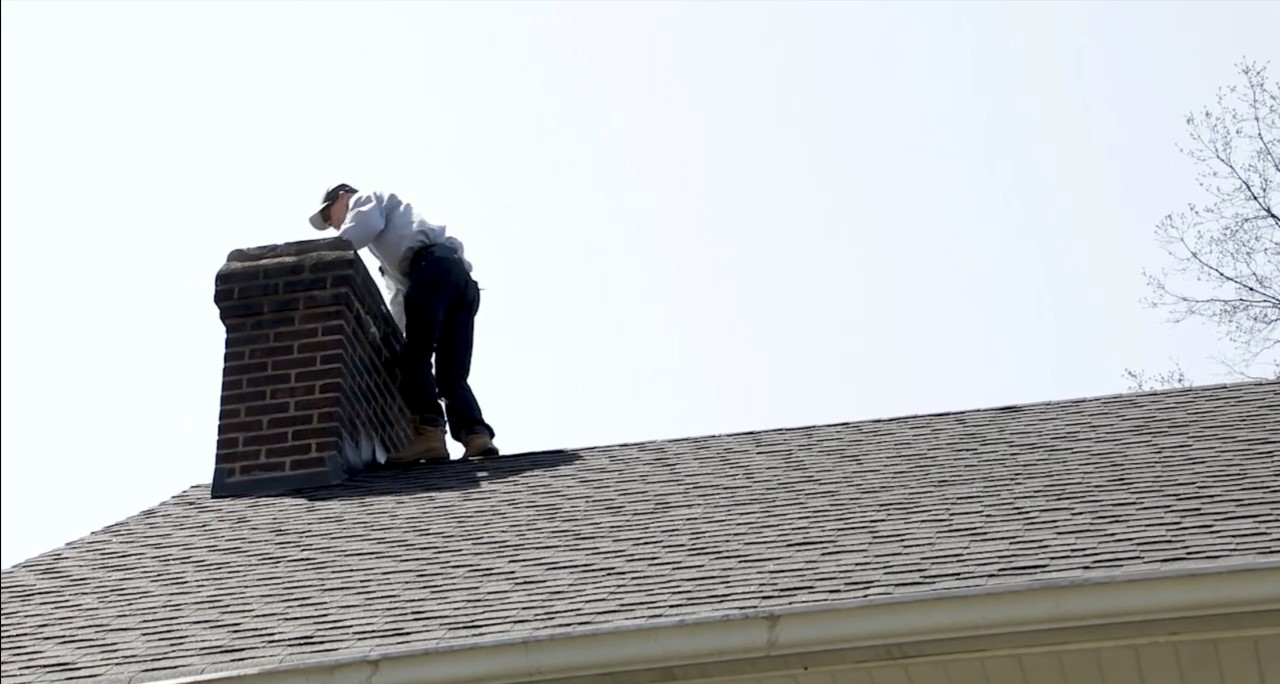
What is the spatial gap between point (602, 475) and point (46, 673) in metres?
2.63

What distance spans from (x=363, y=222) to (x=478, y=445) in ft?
3.97

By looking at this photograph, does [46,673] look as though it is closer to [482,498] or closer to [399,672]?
[399,672]

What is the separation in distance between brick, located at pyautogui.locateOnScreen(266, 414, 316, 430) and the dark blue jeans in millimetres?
667

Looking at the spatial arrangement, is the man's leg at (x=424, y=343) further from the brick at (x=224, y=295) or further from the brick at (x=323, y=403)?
the brick at (x=224, y=295)

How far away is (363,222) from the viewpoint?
30.9ft

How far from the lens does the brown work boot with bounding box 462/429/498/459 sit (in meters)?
9.29

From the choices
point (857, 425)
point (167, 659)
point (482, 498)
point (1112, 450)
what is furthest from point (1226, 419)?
point (167, 659)

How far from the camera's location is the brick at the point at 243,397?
8.91 metres

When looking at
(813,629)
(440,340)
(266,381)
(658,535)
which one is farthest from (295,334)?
(813,629)

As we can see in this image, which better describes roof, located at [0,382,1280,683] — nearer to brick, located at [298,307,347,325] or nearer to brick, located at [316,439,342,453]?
brick, located at [316,439,342,453]

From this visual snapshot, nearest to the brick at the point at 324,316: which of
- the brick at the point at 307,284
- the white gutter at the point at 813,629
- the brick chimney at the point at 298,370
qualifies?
the brick chimney at the point at 298,370

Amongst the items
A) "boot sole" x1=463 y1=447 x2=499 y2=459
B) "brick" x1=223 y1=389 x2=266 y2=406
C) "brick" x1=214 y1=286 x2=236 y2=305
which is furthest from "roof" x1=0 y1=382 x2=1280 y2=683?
"brick" x1=214 y1=286 x2=236 y2=305

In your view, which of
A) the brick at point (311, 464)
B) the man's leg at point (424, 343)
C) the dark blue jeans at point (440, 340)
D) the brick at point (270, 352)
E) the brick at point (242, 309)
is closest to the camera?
the brick at point (311, 464)

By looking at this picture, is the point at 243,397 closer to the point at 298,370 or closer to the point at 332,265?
the point at 298,370
